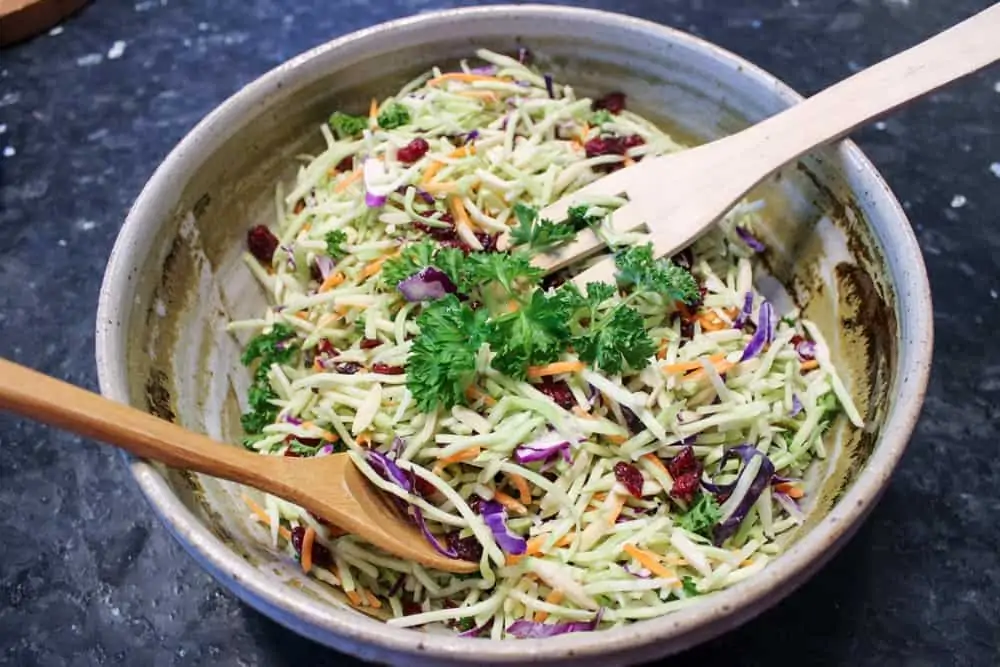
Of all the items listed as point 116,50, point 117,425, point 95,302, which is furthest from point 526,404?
point 116,50

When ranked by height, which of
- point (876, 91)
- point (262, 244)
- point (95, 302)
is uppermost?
point (876, 91)

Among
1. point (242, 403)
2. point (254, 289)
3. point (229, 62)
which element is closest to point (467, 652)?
point (242, 403)

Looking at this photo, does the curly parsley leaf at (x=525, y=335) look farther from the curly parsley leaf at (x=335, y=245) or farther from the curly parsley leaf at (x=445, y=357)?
the curly parsley leaf at (x=335, y=245)

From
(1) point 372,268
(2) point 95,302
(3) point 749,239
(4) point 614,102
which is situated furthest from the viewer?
(2) point 95,302

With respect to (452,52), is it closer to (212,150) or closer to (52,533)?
(212,150)

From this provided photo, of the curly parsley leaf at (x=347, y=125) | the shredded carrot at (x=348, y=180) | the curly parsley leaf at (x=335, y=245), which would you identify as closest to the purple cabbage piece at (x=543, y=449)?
the curly parsley leaf at (x=335, y=245)

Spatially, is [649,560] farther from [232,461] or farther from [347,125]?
[347,125]
